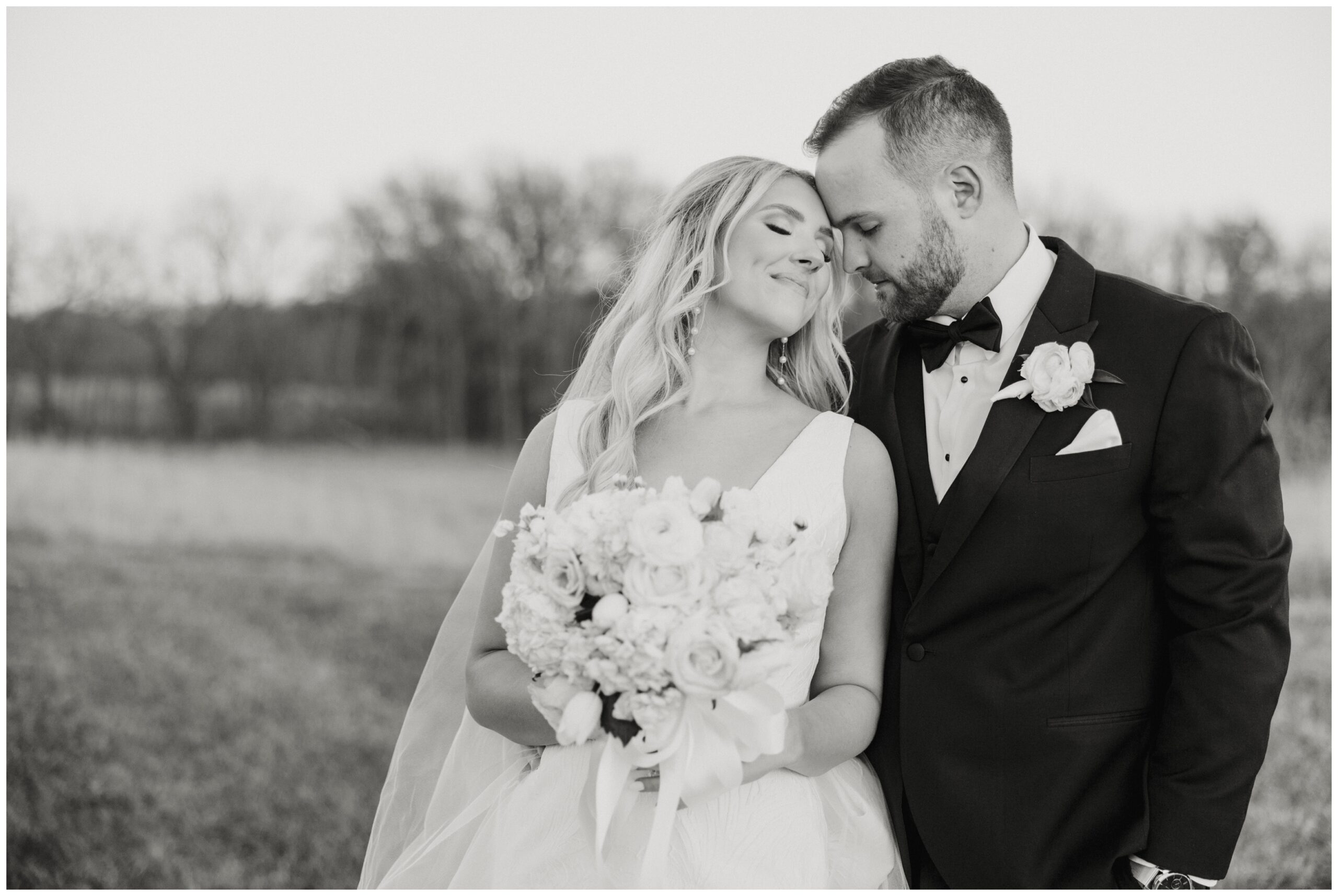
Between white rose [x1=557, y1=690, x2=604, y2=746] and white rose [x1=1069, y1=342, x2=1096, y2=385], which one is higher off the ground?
white rose [x1=1069, y1=342, x2=1096, y2=385]

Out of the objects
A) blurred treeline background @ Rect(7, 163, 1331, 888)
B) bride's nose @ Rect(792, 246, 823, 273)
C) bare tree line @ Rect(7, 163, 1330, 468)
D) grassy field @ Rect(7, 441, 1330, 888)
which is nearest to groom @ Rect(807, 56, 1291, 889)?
bride's nose @ Rect(792, 246, 823, 273)

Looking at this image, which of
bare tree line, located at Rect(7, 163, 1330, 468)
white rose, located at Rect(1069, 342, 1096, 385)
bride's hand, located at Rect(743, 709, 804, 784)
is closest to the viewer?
bride's hand, located at Rect(743, 709, 804, 784)

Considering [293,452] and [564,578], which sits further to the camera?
[293,452]

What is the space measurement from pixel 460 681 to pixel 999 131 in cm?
248

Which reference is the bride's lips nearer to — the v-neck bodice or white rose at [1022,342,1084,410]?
the v-neck bodice

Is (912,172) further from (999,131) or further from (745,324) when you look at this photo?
(745,324)

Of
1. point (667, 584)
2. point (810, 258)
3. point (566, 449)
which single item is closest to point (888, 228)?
point (810, 258)

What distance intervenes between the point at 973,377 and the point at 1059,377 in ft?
1.14

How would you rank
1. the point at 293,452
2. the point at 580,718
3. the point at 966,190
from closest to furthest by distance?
the point at 580,718 → the point at 966,190 → the point at 293,452

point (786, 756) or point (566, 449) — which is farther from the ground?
point (566, 449)

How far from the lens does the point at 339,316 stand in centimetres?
878

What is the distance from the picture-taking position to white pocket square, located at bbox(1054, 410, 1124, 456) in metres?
2.52

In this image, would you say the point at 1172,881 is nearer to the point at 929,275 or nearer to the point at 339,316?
the point at 929,275

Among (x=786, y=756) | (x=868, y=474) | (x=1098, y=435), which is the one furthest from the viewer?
(x=868, y=474)
